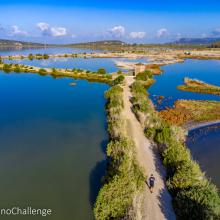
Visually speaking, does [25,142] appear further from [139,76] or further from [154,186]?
[139,76]

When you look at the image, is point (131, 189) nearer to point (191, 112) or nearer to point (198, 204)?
point (198, 204)

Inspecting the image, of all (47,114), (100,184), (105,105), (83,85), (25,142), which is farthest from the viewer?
(83,85)

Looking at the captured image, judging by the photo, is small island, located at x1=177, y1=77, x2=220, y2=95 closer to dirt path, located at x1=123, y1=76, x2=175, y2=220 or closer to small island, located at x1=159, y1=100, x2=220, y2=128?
small island, located at x1=159, y1=100, x2=220, y2=128

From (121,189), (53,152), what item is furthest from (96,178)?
(53,152)

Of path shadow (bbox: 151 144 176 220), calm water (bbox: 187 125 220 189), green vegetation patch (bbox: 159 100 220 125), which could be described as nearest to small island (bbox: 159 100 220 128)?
green vegetation patch (bbox: 159 100 220 125)

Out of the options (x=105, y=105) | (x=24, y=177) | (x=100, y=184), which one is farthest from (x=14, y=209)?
(x=105, y=105)

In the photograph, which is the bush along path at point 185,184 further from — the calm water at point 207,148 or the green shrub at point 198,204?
the calm water at point 207,148

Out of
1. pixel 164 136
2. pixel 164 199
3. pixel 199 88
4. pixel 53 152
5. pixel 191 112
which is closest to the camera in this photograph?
pixel 164 199
